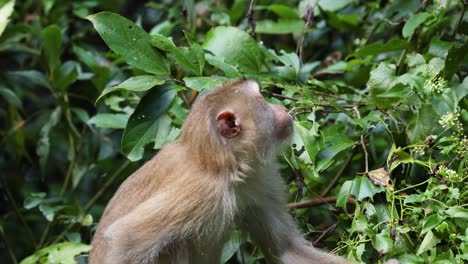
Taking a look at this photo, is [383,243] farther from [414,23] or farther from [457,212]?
[414,23]

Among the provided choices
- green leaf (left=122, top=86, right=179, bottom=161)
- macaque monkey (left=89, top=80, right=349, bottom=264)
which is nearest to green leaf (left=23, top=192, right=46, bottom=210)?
macaque monkey (left=89, top=80, right=349, bottom=264)

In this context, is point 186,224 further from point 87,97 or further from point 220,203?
point 87,97

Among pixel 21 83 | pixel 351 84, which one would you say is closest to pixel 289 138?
pixel 351 84

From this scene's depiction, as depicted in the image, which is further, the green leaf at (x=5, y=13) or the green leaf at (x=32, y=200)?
the green leaf at (x=32, y=200)

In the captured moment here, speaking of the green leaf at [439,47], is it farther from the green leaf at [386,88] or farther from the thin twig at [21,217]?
the thin twig at [21,217]

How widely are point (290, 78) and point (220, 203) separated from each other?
1.32 meters

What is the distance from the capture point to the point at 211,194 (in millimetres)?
4379

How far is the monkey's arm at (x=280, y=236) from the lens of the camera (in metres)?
4.78

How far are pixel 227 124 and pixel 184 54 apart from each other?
64 centimetres

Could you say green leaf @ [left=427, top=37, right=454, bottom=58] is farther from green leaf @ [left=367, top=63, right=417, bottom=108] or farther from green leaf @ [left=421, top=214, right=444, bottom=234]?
green leaf @ [left=421, top=214, right=444, bottom=234]

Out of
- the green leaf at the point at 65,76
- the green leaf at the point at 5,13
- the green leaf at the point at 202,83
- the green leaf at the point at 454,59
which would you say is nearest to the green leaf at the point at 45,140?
the green leaf at the point at 65,76

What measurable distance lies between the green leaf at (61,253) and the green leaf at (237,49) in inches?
63.3

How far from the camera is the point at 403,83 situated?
4672mm

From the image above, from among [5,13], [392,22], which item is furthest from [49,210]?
[392,22]
